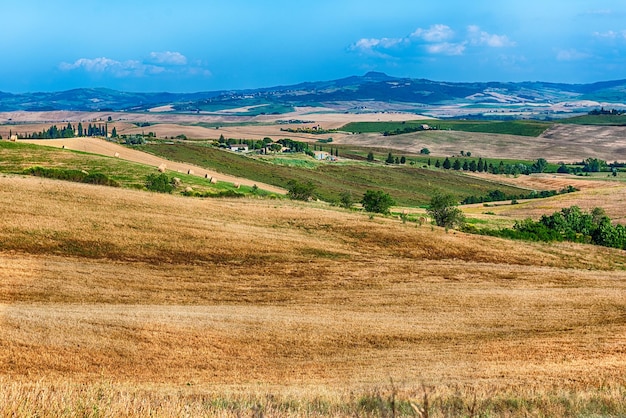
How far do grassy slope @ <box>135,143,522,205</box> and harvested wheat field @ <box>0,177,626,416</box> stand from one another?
216ft

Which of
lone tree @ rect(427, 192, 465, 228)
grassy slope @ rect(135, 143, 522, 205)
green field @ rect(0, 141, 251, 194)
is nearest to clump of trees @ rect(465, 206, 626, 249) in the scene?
lone tree @ rect(427, 192, 465, 228)

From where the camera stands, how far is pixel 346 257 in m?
45.3

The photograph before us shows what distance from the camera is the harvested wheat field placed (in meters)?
15.9

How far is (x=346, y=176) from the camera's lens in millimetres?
150625

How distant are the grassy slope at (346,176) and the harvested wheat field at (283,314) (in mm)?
65815

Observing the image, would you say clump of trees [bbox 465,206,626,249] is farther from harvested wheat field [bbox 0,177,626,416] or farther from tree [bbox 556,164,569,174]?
tree [bbox 556,164,569,174]

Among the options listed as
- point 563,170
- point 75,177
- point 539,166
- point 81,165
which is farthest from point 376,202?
point 563,170

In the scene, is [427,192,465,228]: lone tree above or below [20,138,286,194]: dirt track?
below

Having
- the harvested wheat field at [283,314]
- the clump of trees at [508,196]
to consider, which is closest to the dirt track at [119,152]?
the clump of trees at [508,196]

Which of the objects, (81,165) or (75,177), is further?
(81,165)

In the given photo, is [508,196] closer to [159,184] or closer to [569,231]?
[569,231]

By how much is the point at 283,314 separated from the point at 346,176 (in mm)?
120277

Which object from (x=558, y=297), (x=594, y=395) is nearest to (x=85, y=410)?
(x=594, y=395)

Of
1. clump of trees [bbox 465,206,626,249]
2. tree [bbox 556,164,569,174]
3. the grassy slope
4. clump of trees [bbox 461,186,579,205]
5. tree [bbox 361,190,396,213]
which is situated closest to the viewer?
clump of trees [bbox 465,206,626,249]
